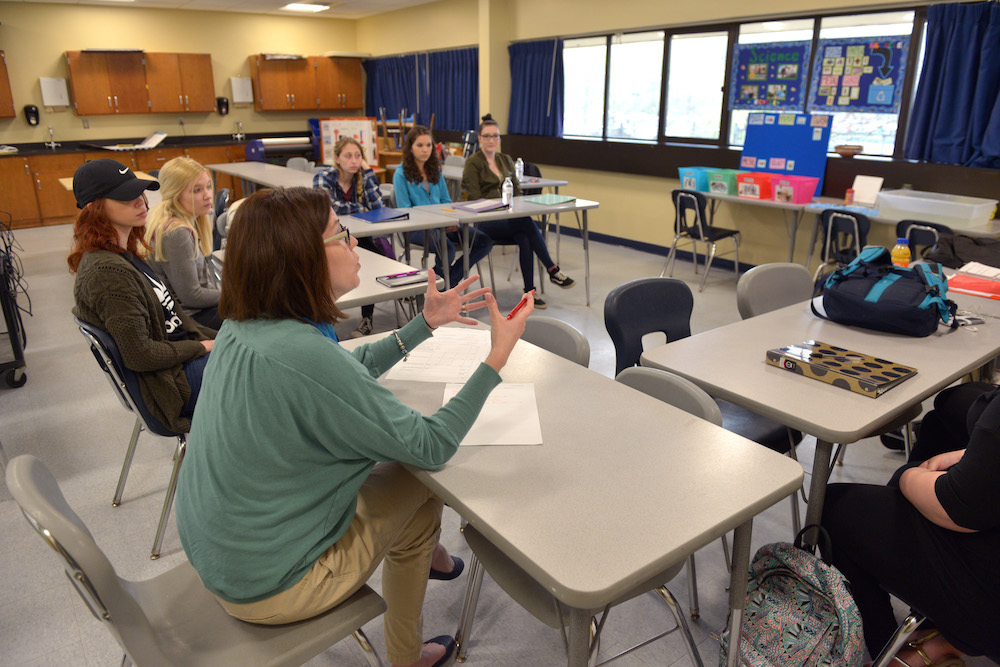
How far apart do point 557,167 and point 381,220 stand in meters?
4.27

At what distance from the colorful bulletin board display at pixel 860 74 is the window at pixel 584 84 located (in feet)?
7.97

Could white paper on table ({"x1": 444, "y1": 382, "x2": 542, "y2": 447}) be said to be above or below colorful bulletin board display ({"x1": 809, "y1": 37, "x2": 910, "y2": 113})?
below

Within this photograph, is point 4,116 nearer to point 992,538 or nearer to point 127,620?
point 127,620

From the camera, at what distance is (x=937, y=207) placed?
173 inches

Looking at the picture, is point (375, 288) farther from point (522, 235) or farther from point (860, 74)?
point (860, 74)

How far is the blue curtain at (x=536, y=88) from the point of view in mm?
7441

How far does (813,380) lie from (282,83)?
10096 mm

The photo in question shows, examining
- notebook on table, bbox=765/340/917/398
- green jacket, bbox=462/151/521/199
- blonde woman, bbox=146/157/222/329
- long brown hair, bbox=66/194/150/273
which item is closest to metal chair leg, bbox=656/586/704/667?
notebook on table, bbox=765/340/917/398

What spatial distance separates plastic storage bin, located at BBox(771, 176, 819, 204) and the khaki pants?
180 inches

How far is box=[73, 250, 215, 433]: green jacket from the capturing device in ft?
6.50

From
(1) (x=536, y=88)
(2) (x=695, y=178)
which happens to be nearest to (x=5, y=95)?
(1) (x=536, y=88)

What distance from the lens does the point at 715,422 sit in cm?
157

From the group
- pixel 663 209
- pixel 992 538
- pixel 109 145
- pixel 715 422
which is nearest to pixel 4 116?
pixel 109 145

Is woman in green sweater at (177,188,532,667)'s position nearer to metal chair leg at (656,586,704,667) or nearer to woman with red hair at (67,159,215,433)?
metal chair leg at (656,586,704,667)
